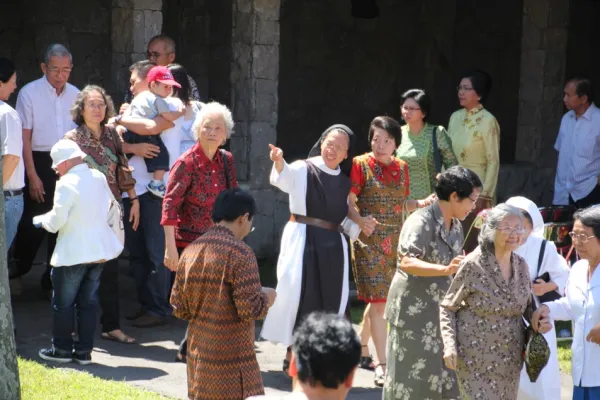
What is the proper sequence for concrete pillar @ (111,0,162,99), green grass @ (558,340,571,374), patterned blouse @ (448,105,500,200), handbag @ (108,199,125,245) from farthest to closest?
concrete pillar @ (111,0,162,99), patterned blouse @ (448,105,500,200), green grass @ (558,340,571,374), handbag @ (108,199,125,245)

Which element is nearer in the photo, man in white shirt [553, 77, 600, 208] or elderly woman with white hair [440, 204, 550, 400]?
elderly woman with white hair [440, 204, 550, 400]

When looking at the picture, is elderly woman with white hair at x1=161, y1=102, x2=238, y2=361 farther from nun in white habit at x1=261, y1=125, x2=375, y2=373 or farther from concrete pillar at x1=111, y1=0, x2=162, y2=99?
concrete pillar at x1=111, y1=0, x2=162, y2=99

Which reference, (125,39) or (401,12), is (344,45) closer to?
(401,12)

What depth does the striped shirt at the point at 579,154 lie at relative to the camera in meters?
9.77

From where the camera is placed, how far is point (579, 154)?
388 inches

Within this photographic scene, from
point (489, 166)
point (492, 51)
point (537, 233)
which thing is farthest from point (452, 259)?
point (492, 51)

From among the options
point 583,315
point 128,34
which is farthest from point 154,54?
point 583,315

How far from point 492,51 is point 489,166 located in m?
6.02

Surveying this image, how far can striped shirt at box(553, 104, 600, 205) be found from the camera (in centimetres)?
977

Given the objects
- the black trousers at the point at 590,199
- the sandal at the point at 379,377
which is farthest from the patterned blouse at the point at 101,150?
the black trousers at the point at 590,199

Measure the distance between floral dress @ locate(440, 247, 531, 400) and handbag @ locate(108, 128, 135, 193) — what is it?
2933mm

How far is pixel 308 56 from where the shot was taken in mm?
13281

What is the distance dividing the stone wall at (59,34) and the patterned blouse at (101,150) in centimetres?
386

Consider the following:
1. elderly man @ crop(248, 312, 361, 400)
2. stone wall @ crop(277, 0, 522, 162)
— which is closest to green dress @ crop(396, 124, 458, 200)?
elderly man @ crop(248, 312, 361, 400)
